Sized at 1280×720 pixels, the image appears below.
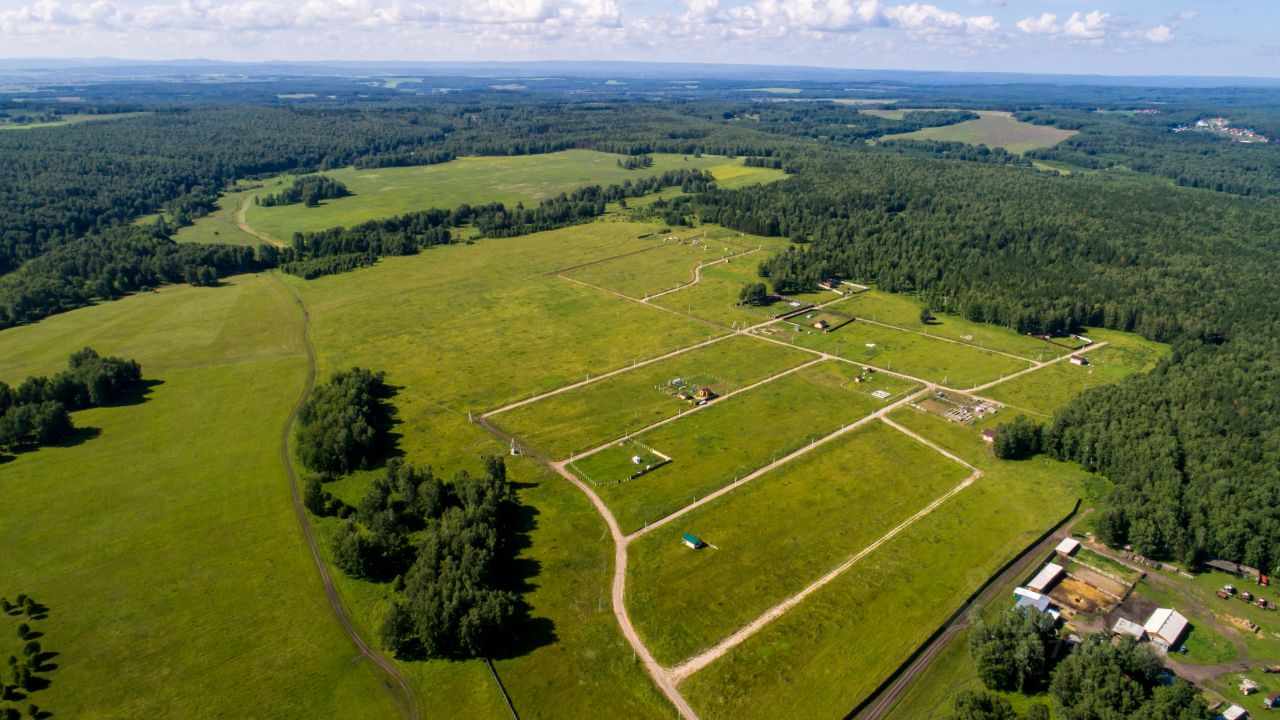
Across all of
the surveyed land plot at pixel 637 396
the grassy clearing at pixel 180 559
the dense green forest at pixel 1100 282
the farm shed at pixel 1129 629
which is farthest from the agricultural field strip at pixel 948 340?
the grassy clearing at pixel 180 559

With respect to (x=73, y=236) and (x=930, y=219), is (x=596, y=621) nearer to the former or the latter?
(x=930, y=219)

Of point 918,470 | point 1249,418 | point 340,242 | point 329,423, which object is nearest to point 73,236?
point 340,242

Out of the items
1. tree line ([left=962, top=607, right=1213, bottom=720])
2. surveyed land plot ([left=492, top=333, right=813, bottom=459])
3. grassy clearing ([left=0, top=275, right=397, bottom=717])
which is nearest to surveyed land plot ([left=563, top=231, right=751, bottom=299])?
surveyed land plot ([left=492, top=333, right=813, bottom=459])

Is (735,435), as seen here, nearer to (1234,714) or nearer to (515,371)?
(515,371)

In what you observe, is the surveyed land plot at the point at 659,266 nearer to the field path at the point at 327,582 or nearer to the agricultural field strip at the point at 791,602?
the field path at the point at 327,582

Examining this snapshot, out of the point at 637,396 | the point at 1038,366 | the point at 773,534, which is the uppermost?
the point at 1038,366

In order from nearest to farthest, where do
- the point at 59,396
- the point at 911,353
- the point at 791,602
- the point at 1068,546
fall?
the point at 791,602, the point at 1068,546, the point at 59,396, the point at 911,353

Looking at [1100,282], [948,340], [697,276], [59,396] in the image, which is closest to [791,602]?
[948,340]

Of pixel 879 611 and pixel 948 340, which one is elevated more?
pixel 948 340
